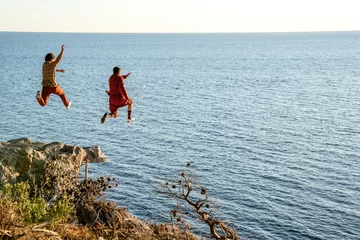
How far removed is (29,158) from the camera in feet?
94.1

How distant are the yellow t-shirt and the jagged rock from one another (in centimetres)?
1198

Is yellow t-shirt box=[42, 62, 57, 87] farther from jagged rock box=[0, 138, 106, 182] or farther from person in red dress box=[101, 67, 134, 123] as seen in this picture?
jagged rock box=[0, 138, 106, 182]

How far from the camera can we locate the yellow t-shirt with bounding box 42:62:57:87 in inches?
627

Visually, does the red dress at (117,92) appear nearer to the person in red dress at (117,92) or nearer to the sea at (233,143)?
the person in red dress at (117,92)

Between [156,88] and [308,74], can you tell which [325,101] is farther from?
[308,74]

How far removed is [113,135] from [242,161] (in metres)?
23.4

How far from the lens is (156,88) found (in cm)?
14025

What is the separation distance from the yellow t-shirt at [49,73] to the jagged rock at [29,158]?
11983mm

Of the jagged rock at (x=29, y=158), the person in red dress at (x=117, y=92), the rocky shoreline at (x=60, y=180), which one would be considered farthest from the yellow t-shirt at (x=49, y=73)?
the jagged rock at (x=29, y=158)

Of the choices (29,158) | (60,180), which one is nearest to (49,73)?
(60,180)

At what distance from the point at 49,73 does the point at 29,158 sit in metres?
13.6

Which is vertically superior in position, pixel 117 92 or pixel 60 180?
pixel 117 92

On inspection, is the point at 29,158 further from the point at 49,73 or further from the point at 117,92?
the point at 49,73

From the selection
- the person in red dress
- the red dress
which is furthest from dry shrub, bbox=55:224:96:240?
the red dress
